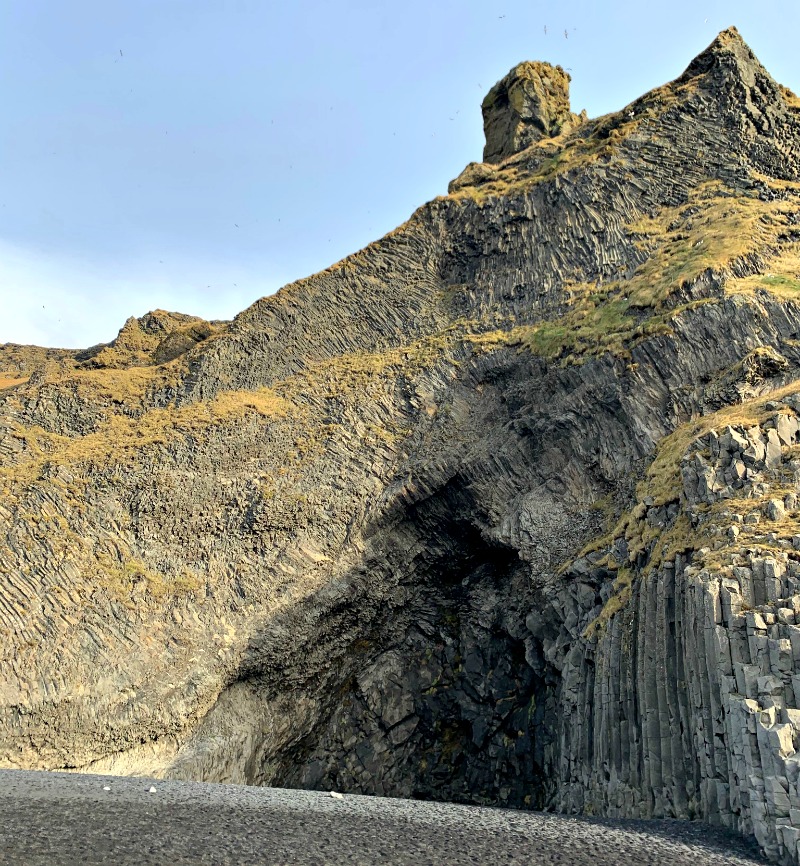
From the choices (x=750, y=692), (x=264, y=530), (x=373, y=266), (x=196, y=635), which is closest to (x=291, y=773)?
(x=196, y=635)

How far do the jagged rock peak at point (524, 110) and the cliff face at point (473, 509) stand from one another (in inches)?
440

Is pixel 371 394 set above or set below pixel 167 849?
above

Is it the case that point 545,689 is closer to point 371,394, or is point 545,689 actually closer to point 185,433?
point 371,394

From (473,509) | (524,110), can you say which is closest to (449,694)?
(473,509)

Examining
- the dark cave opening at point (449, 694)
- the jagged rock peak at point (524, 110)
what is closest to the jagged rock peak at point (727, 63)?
the jagged rock peak at point (524, 110)

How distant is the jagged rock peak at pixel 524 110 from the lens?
51.9 m

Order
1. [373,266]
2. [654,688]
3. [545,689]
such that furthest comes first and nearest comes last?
[373,266], [545,689], [654,688]

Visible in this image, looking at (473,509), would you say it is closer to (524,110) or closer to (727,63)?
(727,63)

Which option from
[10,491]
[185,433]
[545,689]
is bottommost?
[545,689]

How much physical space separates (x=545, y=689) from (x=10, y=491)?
71.3ft

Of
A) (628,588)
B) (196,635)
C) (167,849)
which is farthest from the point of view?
(196,635)

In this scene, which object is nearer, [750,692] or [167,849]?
[167,849]

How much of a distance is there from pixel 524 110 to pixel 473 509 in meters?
34.3

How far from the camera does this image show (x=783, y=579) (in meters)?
15.9
